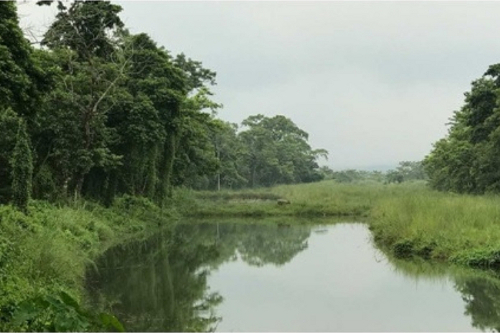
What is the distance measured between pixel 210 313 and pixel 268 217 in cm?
1772

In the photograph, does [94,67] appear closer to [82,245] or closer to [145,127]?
[145,127]

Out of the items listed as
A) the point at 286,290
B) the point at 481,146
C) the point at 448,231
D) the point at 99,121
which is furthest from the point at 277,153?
the point at 286,290

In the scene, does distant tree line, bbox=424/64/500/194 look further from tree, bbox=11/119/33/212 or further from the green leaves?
the green leaves

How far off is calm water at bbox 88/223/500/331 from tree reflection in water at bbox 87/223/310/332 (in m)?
0.02

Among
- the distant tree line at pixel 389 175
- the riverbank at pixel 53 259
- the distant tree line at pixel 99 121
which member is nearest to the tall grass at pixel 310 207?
the distant tree line at pixel 99 121

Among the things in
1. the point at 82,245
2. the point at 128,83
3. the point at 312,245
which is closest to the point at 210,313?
the point at 82,245

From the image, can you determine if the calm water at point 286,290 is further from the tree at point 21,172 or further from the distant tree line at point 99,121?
the distant tree line at point 99,121

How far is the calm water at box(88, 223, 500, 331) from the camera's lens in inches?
314

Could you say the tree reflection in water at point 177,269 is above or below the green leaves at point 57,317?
below

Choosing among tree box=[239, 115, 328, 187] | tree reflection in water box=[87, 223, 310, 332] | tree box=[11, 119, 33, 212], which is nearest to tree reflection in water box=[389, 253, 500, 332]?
tree reflection in water box=[87, 223, 310, 332]

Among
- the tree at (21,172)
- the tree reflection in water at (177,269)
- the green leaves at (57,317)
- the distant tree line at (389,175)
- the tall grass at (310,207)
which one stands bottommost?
the tree reflection in water at (177,269)

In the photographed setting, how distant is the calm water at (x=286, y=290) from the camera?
7.99 meters

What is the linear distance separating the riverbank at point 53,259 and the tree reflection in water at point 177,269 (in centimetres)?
57

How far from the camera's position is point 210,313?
848 centimetres
